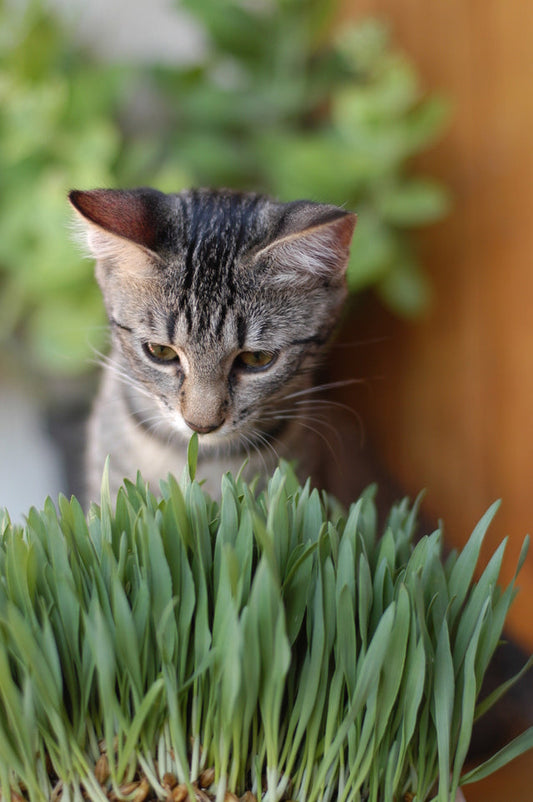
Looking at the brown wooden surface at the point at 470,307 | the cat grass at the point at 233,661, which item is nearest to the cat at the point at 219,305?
the cat grass at the point at 233,661

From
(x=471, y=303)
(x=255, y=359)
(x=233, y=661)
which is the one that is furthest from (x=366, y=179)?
(x=233, y=661)

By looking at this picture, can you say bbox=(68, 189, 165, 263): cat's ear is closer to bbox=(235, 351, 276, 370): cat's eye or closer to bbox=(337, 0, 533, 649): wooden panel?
bbox=(235, 351, 276, 370): cat's eye

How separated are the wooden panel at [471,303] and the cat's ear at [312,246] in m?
Result: 0.70

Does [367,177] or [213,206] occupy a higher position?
[367,177]

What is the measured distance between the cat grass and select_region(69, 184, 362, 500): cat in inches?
9.7

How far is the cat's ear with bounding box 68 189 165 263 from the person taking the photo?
68cm

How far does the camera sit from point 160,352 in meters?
0.80

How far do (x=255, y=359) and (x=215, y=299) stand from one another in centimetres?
8

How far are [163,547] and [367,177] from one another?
1.24 meters

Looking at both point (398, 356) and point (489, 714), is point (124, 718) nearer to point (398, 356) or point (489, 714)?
point (489, 714)

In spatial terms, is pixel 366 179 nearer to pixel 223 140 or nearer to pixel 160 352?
pixel 223 140

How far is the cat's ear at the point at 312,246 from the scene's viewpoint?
2.26 ft

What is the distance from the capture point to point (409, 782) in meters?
0.54

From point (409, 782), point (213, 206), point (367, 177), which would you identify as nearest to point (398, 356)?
point (367, 177)
